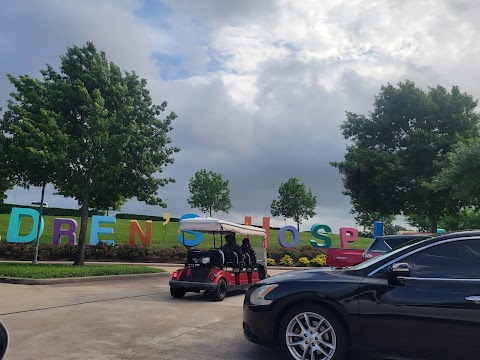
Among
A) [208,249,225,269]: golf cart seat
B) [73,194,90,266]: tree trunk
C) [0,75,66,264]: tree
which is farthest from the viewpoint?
[73,194,90,266]: tree trunk

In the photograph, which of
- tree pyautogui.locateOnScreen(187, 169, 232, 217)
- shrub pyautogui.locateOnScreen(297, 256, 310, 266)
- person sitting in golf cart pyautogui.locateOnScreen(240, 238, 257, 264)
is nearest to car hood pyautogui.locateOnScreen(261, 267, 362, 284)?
person sitting in golf cart pyautogui.locateOnScreen(240, 238, 257, 264)

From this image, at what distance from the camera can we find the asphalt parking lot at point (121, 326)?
5965 mm

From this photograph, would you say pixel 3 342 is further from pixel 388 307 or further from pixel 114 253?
pixel 114 253

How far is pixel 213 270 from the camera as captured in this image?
38.1 ft

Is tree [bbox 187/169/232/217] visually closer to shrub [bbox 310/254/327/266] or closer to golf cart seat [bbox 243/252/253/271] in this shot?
shrub [bbox 310/254/327/266]

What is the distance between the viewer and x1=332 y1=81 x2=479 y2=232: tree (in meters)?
23.6

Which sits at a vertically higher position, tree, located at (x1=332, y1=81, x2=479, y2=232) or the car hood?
tree, located at (x1=332, y1=81, x2=479, y2=232)

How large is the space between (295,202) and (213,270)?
46.6 metres

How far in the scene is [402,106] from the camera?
2570 centimetres

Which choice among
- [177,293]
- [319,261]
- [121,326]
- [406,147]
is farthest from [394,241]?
[319,261]

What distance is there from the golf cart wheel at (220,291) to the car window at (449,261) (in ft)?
23.5

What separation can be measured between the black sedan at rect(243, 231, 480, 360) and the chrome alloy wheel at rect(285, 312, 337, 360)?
0.03ft

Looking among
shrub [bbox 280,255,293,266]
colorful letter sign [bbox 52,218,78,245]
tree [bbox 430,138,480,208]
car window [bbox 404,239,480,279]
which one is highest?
tree [bbox 430,138,480,208]

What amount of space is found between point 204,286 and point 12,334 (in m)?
5.09
